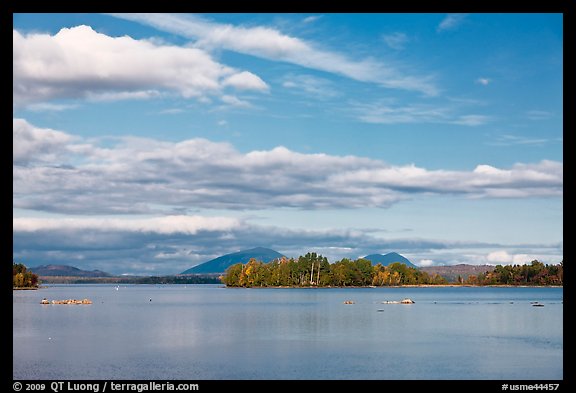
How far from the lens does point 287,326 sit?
8088cm
